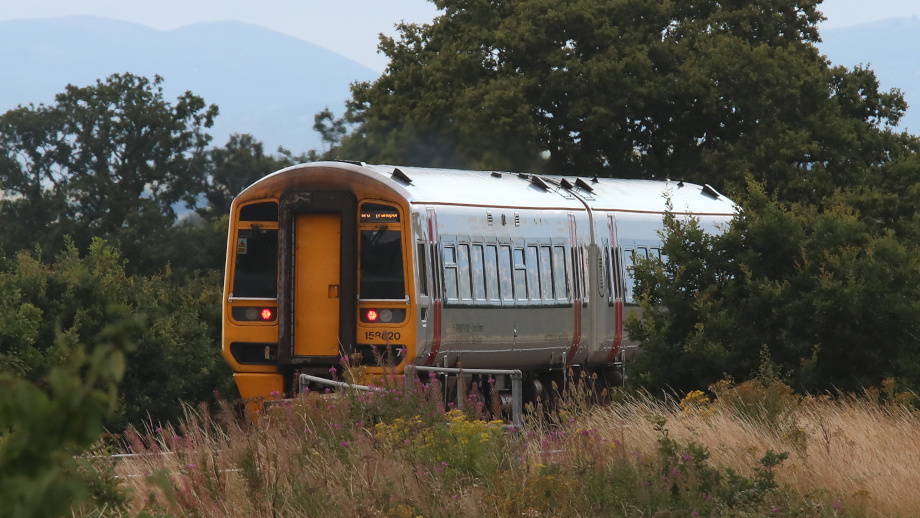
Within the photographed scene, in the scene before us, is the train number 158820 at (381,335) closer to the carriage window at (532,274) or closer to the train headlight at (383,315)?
the train headlight at (383,315)

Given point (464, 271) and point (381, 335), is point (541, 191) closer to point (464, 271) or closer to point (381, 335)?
point (464, 271)

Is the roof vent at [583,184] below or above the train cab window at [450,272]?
above

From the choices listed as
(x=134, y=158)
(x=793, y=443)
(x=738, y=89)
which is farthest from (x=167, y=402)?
(x=134, y=158)

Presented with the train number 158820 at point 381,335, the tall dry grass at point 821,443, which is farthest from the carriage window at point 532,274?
the tall dry grass at point 821,443

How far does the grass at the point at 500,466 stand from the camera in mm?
7875

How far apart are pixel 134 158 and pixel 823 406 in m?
48.7

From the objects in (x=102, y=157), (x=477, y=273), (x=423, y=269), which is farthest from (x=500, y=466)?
(x=102, y=157)

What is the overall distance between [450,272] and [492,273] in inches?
34.8

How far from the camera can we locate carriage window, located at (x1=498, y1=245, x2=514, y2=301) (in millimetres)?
16016

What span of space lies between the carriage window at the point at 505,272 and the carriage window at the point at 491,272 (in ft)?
0.22

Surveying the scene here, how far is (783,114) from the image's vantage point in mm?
36406

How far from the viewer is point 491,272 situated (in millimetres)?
15914

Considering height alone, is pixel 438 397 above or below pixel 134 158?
below

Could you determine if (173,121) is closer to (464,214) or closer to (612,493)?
(464,214)
